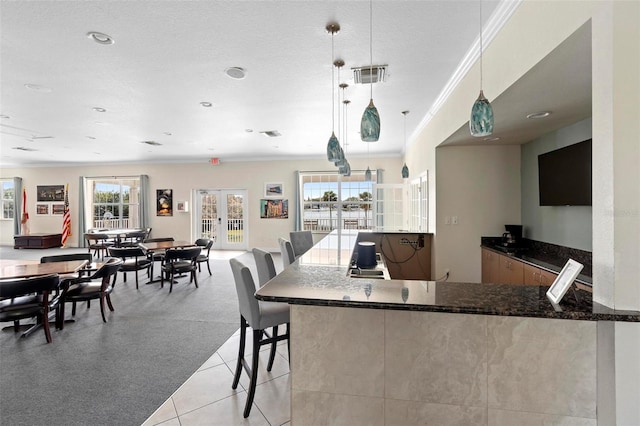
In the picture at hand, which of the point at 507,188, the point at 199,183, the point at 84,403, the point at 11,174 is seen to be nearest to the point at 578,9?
the point at 507,188

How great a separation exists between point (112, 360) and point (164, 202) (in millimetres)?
7258

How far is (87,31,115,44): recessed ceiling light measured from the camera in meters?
2.47

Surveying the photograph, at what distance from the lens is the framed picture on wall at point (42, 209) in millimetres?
9781

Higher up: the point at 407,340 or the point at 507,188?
the point at 507,188

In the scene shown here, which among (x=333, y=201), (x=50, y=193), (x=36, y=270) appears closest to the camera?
(x=36, y=270)

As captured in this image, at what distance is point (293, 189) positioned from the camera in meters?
8.63

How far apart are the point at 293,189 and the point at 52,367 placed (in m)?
6.55

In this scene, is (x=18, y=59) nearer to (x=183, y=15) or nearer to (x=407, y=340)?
(x=183, y=15)

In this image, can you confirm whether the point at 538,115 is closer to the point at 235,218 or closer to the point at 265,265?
the point at 265,265

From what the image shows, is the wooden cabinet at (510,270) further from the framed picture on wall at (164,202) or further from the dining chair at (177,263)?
the framed picture on wall at (164,202)

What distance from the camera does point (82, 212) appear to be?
946 cm

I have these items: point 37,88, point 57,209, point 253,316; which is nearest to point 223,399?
point 253,316

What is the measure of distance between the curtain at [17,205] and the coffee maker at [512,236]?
13248mm

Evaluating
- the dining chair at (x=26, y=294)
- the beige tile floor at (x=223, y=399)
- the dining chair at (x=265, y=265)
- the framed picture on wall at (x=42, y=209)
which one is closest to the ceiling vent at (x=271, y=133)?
the dining chair at (x=265, y=265)
